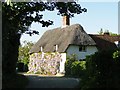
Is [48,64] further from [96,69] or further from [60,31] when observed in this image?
[96,69]

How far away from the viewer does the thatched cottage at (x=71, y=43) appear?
47312mm

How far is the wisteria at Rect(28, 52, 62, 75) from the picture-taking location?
46.6 meters

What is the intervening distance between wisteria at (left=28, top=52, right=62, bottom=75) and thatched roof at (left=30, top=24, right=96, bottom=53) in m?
1.21

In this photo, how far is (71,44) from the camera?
47094 mm

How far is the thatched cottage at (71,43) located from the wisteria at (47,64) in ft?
1.78

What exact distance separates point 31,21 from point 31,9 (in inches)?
51.6

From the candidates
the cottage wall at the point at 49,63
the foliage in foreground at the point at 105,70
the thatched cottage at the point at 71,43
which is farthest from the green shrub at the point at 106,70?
the cottage wall at the point at 49,63

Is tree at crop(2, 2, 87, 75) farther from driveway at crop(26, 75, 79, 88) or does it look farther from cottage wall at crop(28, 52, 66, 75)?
cottage wall at crop(28, 52, 66, 75)

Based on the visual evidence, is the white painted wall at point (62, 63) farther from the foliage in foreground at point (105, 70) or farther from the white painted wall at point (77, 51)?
the foliage in foreground at point (105, 70)

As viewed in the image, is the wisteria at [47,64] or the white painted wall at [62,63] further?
the wisteria at [47,64]

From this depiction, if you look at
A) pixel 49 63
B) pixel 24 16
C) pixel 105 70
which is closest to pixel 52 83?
pixel 24 16

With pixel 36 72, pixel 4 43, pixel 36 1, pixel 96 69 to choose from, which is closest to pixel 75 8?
pixel 36 1

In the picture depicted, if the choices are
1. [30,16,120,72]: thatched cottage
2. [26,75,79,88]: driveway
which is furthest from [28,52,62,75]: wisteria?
[26,75,79,88]: driveway

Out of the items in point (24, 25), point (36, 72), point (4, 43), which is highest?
point (24, 25)
